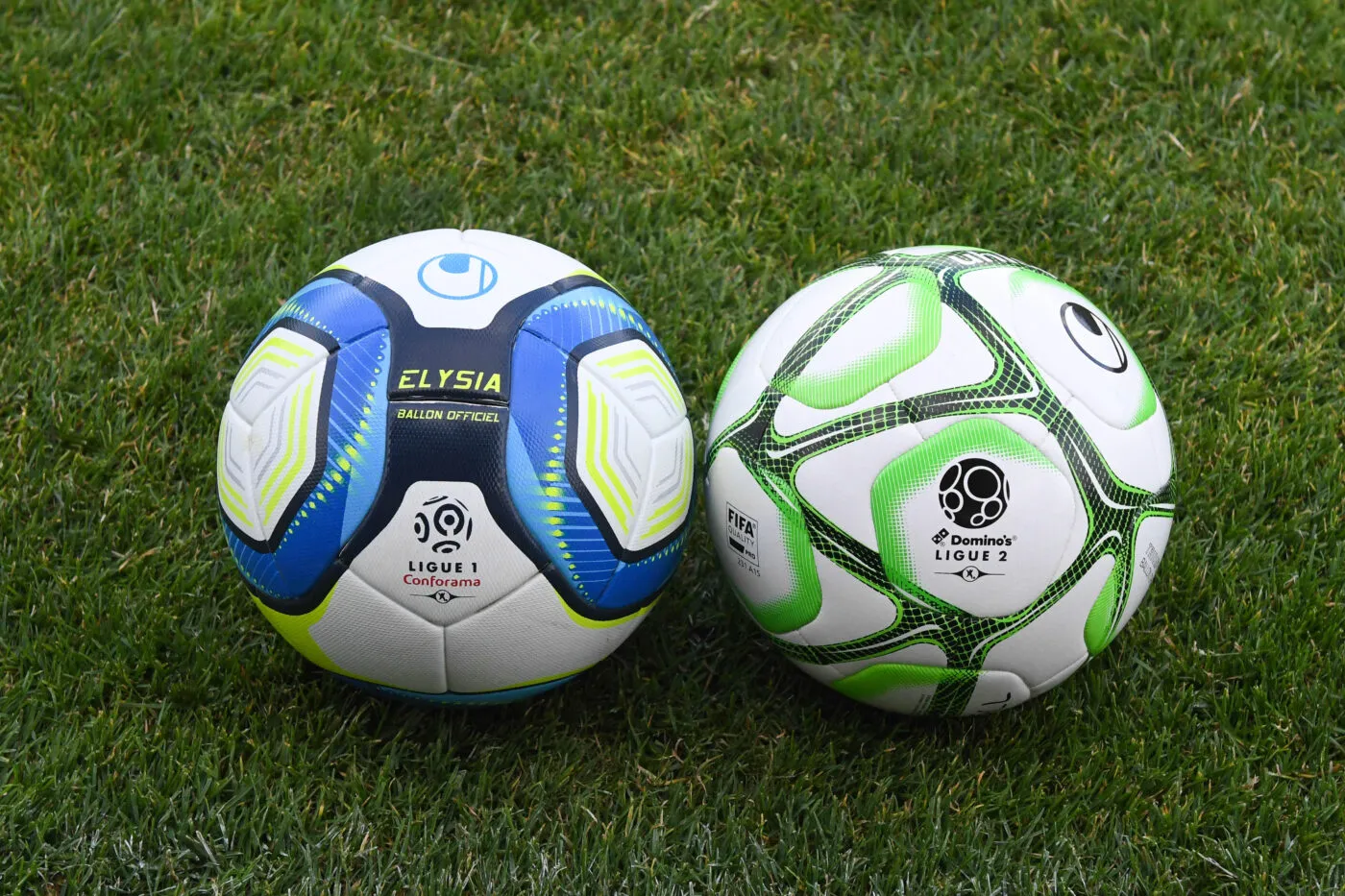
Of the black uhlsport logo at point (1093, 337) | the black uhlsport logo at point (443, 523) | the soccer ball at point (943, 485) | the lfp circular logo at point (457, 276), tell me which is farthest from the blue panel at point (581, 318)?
the black uhlsport logo at point (1093, 337)

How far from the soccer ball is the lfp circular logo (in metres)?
0.66

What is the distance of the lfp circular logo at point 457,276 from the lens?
9.27 ft

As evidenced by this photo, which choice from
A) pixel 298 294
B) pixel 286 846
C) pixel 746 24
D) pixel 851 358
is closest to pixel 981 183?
pixel 746 24

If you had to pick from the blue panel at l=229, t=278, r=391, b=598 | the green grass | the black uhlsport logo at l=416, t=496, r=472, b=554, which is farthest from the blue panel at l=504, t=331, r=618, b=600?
the green grass

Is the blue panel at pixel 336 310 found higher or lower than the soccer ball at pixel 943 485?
higher

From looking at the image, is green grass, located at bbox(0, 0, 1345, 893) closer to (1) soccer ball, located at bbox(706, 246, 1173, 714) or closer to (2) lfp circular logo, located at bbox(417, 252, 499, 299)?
(1) soccer ball, located at bbox(706, 246, 1173, 714)

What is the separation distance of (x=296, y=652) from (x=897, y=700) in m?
1.50

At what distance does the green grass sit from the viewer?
2975 mm

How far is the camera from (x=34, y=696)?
311 centimetres

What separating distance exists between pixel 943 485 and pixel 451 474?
3.36 ft

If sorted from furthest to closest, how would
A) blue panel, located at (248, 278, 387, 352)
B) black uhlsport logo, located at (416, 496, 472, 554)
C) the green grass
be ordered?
the green grass, blue panel, located at (248, 278, 387, 352), black uhlsport logo, located at (416, 496, 472, 554)

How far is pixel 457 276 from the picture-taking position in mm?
2863

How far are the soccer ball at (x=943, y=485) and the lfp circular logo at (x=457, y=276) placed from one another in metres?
0.66

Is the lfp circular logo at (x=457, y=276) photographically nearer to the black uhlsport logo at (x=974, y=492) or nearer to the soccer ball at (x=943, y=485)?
the soccer ball at (x=943, y=485)
